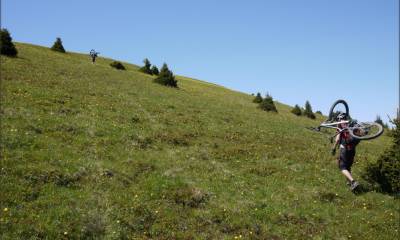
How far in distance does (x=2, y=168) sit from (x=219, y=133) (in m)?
17.5

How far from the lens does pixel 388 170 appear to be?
22.9 m

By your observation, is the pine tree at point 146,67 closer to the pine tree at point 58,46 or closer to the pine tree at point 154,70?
the pine tree at point 154,70

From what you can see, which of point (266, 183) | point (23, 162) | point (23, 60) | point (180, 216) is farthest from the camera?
point (23, 60)

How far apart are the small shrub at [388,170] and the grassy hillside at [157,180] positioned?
102 cm

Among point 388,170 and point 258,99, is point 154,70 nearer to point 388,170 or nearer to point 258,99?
point 258,99

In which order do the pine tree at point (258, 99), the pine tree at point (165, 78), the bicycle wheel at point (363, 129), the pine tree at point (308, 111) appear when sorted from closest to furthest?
the bicycle wheel at point (363, 129) < the pine tree at point (165, 78) < the pine tree at point (308, 111) < the pine tree at point (258, 99)

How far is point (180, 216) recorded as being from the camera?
17750mm

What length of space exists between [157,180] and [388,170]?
11.9 meters

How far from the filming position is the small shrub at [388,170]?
2251cm

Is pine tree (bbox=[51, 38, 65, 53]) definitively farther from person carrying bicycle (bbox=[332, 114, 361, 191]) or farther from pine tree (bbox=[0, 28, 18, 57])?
person carrying bicycle (bbox=[332, 114, 361, 191])

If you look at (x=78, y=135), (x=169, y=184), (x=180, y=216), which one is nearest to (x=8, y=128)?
(x=78, y=135)

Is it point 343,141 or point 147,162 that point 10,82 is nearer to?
point 147,162

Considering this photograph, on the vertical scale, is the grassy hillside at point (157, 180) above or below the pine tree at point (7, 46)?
below

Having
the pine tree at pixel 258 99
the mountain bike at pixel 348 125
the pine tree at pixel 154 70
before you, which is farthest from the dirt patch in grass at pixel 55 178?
the pine tree at pixel 154 70
